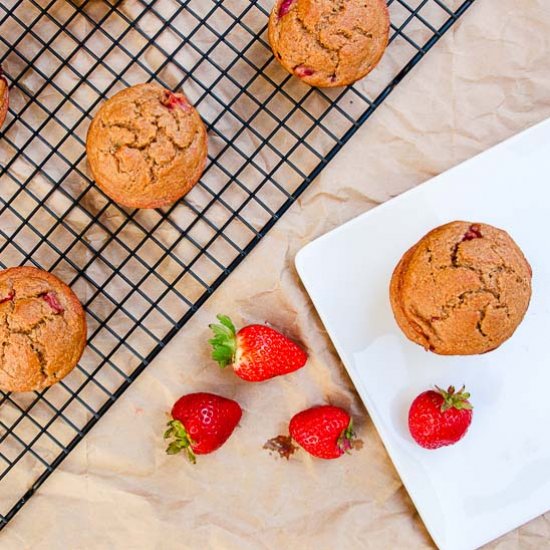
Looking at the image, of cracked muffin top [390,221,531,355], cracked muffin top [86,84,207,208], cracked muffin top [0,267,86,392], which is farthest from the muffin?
cracked muffin top [390,221,531,355]

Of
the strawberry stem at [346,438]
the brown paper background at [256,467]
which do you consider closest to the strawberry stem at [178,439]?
the brown paper background at [256,467]

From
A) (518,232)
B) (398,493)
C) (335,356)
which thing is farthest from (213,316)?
(518,232)

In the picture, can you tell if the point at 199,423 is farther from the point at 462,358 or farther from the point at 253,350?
the point at 462,358

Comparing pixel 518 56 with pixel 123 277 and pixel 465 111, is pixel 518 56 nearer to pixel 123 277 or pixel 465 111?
pixel 465 111

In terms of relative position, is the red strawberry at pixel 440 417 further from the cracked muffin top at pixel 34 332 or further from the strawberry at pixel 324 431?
the cracked muffin top at pixel 34 332

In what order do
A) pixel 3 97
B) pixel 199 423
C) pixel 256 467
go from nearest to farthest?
pixel 3 97, pixel 199 423, pixel 256 467

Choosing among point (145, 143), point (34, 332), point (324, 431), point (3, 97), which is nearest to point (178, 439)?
point (324, 431)
